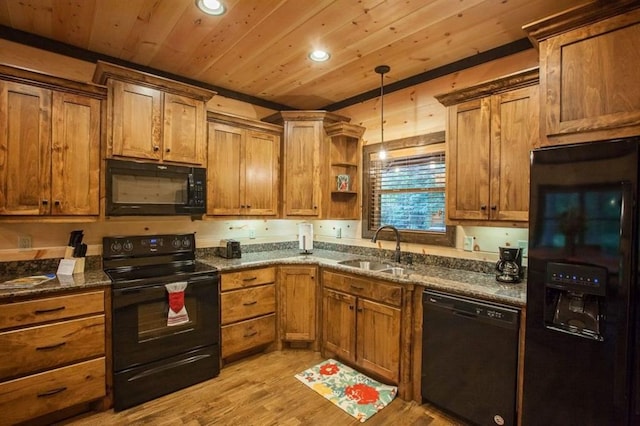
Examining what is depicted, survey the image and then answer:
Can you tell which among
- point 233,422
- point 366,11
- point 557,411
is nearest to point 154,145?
point 366,11

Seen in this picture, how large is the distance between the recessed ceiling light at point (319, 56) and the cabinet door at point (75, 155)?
1729mm

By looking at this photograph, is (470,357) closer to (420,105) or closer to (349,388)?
(349,388)

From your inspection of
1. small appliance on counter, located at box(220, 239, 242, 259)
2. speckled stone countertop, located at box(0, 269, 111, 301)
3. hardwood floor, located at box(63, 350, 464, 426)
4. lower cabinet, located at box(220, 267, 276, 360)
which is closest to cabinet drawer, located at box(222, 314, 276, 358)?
lower cabinet, located at box(220, 267, 276, 360)

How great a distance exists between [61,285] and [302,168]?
2.27 metres

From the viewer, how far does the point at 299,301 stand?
3193 millimetres

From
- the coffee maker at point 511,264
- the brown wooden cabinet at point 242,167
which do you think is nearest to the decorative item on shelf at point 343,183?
the brown wooden cabinet at point 242,167

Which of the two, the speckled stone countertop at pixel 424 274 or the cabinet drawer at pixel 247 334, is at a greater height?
the speckled stone countertop at pixel 424 274

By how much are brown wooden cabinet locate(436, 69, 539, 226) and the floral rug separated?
1.47 m

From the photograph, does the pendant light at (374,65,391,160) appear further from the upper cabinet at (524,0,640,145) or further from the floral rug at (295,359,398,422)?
the floral rug at (295,359,398,422)

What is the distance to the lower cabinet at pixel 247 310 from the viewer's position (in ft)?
9.38

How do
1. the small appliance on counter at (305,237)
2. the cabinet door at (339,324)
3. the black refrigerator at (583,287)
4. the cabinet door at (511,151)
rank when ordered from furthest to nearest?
the small appliance on counter at (305,237), the cabinet door at (339,324), the cabinet door at (511,151), the black refrigerator at (583,287)

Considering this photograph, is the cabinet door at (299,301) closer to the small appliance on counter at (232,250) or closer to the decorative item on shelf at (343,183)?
the small appliance on counter at (232,250)

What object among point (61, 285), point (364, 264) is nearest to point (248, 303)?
point (364, 264)

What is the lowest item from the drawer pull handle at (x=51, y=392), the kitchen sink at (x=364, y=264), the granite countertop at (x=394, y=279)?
the drawer pull handle at (x=51, y=392)
